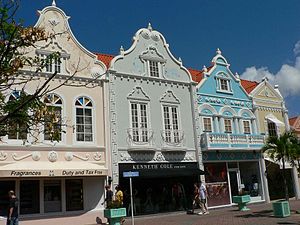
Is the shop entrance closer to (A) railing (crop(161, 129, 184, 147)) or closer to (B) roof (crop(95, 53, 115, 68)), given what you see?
(A) railing (crop(161, 129, 184, 147))

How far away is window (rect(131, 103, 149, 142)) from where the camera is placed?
804 inches

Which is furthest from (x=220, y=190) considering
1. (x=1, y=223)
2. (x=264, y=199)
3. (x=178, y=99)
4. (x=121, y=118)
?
(x=1, y=223)

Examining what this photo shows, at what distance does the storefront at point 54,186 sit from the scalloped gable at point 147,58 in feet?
20.3

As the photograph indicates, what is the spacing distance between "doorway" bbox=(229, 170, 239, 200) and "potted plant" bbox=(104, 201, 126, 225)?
10597 millimetres

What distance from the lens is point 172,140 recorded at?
21.7 meters

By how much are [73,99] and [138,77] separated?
4.34 meters

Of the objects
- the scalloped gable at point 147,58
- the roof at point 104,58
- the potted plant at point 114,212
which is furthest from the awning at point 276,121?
the potted plant at point 114,212

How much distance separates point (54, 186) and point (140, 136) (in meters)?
5.35

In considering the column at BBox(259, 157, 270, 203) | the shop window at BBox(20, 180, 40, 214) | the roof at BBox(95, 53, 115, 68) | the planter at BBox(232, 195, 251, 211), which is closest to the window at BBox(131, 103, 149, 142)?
the roof at BBox(95, 53, 115, 68)

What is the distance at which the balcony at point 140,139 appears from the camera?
20.0 metres

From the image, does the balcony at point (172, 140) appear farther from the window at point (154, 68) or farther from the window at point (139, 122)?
the window at point (154, 68)

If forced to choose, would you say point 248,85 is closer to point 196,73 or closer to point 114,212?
point 196,73

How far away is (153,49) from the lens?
2270cm

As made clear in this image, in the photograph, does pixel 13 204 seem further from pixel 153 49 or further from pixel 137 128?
pixel 153 49
